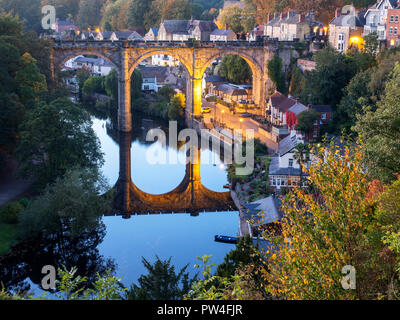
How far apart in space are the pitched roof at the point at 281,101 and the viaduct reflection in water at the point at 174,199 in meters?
12.7

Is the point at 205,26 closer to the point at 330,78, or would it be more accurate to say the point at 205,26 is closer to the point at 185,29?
the point at 185,29

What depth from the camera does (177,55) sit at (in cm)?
5491

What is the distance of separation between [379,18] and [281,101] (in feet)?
40.7

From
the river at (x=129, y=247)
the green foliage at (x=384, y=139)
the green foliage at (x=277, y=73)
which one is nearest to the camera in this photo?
the green foliage at (x=384, y=139)

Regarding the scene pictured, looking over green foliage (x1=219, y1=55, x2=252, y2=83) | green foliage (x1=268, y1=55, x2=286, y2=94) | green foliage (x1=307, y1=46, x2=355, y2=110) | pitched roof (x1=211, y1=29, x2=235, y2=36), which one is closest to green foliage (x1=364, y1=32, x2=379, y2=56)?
green foliage (x1=307, y1=46, x2=355, y2=110)

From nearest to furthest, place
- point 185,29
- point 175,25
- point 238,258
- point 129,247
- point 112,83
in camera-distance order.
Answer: point 238,258
point 129,247
point 112,83
point 175,25
point 185,29

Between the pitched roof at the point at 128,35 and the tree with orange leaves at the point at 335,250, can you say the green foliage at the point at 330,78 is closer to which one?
the tree with orange leaves at the point at 335,250

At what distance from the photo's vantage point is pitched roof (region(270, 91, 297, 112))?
49084 mm

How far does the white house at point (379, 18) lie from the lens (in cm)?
4971

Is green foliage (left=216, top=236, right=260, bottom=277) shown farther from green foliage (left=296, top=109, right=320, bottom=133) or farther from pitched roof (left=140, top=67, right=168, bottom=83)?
pitched roof (left=140, top=67, right=168, bottom=83)

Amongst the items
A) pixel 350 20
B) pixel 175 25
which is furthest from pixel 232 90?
pixel 175 25

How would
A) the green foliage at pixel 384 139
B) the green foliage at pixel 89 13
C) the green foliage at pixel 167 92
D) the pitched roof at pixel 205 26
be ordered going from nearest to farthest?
the green foliage at pixel 384 139 → the green foliage at pixel 167 92 → the pitched roof at pixel 205 26 → the green foliage at pixel 89 13

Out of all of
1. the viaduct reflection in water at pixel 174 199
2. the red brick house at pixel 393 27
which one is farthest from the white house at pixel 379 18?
the viaduct reflection in water at pixel 174 199
